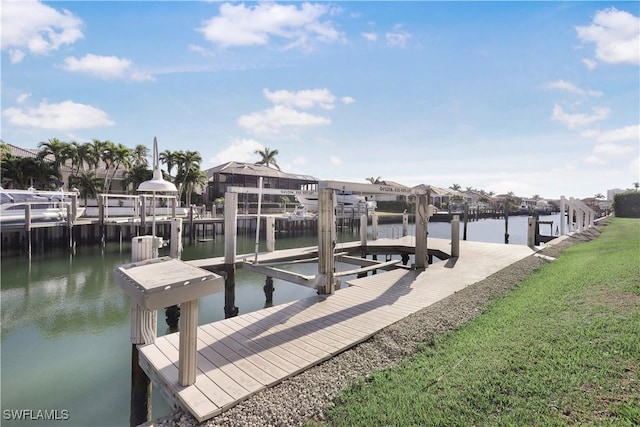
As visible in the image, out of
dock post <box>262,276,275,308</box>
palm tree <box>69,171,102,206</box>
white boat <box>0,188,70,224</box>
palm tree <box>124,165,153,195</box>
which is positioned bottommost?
dock post <box>262,276,275,308</box>

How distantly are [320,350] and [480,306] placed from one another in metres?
3.88

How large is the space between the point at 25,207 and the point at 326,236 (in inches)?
813

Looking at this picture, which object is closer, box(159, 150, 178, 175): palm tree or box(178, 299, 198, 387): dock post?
box(178, 299, 198, 387): dock post

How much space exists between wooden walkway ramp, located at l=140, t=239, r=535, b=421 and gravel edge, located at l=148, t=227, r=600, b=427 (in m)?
0.12

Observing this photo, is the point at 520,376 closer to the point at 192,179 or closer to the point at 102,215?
the point at 102,215

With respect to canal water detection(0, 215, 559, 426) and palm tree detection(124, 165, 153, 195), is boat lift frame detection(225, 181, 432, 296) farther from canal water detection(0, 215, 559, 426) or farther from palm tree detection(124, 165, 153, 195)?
palm tree detection(124, 165, 153, 195)

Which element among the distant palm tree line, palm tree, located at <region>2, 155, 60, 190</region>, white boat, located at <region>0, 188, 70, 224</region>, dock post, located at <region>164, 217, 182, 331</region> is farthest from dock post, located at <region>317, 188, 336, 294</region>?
palm tree, located at <region>2, 155, 60, 190</region>

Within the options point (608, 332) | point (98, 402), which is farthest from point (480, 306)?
point (98, 402)

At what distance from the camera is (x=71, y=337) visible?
891 centimetres

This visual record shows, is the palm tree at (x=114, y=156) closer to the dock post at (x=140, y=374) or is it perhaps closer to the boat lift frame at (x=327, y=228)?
the boat lift frame at (x=327, y=228)

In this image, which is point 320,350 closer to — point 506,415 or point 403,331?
point 403,331

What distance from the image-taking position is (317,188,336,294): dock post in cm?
759

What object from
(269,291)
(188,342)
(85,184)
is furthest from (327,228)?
(85,184)

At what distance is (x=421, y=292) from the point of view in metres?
8.06
